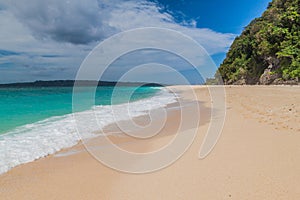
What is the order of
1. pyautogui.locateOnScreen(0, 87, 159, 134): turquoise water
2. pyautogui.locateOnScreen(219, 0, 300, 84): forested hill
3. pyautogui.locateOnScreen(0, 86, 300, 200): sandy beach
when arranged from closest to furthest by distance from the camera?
1. pyautogui.locateOnScreen(0, 86, 300, 200): sandy beach
2. pyautogui.locateOnScreen(0, 87, 159, 134): turquoise water
3. pyautogui.locateOnScreen(219, 0, 300, 84): forested hill

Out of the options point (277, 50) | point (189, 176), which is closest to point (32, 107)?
point (189, 176)

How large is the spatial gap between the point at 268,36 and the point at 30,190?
1211 inches

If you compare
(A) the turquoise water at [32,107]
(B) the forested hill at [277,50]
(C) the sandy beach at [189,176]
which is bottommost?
(C) the sandy beach at [189,176]

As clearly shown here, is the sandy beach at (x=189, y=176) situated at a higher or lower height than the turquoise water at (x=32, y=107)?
lower

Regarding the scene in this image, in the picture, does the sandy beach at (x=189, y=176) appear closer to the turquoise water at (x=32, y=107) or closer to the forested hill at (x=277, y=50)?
the turquoise water at (x=32, y=107)

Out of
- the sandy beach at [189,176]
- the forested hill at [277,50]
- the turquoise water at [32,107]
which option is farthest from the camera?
the forested hill at [277,50]

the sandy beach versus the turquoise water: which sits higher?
the turquoise water

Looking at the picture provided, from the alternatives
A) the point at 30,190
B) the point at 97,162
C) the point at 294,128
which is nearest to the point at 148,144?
the point at 97,162

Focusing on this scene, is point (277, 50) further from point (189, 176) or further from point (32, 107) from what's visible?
point (189, 176)

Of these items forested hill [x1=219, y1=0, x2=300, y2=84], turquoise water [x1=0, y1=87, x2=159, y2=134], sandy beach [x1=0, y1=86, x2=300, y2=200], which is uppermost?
forested hill [x1=219, y1=0, x2=300, y2=84]

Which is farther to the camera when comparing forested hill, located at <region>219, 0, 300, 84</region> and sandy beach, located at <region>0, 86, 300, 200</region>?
forested hill, located at <region>219, 0, 300, 84</region>

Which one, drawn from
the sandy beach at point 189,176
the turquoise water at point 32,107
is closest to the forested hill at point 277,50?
the turquoise water at point 32,107

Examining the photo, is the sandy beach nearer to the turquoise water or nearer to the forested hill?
the turquoise water

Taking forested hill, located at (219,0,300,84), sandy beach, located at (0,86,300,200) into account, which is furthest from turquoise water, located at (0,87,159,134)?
forested hill, located at (219,0,300,84)
